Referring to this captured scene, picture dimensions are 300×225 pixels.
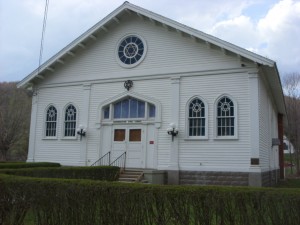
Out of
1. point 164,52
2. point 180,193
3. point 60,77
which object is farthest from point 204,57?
point 180,193

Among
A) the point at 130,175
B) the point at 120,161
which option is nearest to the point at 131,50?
the point at 120,161

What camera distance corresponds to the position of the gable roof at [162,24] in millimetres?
14469

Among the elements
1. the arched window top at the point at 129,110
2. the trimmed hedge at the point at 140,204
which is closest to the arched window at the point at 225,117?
the arched window top at the point at 129,110

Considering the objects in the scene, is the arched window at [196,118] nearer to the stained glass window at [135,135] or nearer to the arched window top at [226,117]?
the arched window top at [226,117]

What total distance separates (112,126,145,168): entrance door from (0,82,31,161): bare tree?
1826cm

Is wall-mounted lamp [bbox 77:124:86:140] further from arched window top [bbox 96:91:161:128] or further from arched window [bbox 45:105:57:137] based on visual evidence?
arched window [bbox 45:105:57:137]

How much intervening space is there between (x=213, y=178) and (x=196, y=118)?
8.98 ft

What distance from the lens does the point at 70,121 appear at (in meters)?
18.7

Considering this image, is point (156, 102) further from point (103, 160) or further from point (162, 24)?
point (103, 160)

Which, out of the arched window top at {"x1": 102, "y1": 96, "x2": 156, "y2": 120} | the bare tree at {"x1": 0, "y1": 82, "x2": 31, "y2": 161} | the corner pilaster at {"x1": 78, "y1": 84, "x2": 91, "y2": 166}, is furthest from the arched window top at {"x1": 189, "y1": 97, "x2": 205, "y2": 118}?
the bare tree at {"x1": 0, "y1": 82, "x2": 31, "y2": 161}

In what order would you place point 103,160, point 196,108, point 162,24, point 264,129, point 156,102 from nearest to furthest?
point 196,108, point 156,102, point 162,24, point 264,129, point 103,160

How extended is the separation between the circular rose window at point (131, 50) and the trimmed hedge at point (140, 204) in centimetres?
1098

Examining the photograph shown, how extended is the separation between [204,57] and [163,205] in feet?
35.5

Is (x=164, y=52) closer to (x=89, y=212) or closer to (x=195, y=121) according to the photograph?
(x=195, y=121)
